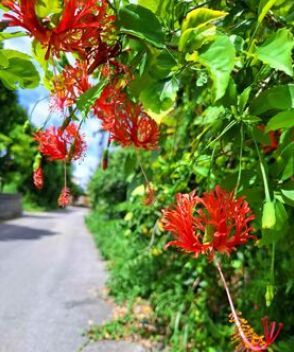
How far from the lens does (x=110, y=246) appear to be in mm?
6773

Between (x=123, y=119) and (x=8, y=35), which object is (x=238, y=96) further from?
(x=8, y=35)

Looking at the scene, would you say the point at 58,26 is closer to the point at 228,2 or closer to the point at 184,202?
the point at 184,202

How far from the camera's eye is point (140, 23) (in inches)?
27.2

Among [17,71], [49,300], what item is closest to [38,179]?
[17,71]

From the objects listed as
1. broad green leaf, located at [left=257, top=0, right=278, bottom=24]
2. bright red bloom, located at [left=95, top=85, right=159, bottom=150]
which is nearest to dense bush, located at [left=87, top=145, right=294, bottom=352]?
bright red bloom, located at [left=95, top=85, right=159, bottom=150]

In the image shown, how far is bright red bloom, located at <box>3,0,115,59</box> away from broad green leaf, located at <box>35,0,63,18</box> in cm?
2

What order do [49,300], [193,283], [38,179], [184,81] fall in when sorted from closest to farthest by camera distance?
[38,179]
[184,81]
[193,283]
[49,300]

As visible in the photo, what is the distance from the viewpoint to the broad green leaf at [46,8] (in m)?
0.67

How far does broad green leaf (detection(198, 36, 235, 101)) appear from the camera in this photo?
2.00 feet

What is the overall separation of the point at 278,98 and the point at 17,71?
416 millimetres

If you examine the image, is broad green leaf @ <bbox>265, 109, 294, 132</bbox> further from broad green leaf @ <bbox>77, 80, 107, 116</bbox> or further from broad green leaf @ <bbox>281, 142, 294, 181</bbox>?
broad green leaf @ <bbox>77, 80, 107, 116</bbox>

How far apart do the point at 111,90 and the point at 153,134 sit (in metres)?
0.11

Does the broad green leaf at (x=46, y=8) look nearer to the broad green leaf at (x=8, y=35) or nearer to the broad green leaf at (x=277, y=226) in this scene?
the broad green leaf at (x=8, y=35)

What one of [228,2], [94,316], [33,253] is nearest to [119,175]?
[33,253]
